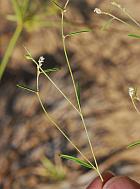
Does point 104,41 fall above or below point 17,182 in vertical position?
above

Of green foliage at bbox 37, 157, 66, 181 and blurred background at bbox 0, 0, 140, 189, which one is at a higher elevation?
blurred background at bbox 0, 0, 140, 189

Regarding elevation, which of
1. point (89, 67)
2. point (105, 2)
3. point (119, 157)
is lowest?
point (119, 157)

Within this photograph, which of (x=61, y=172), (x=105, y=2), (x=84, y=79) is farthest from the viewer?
(x=105, y=2)

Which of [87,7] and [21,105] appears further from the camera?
[87,7]

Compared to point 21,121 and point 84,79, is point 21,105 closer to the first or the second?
point 21,121

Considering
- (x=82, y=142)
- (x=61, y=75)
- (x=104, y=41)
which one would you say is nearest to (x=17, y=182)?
(x=82, y=142)

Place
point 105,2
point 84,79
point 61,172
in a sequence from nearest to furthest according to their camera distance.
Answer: point 61,172
point 84,79
point 105,2

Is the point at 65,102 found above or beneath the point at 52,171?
above

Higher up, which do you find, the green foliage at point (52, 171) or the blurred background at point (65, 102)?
the blurred background at point (65, 102)
